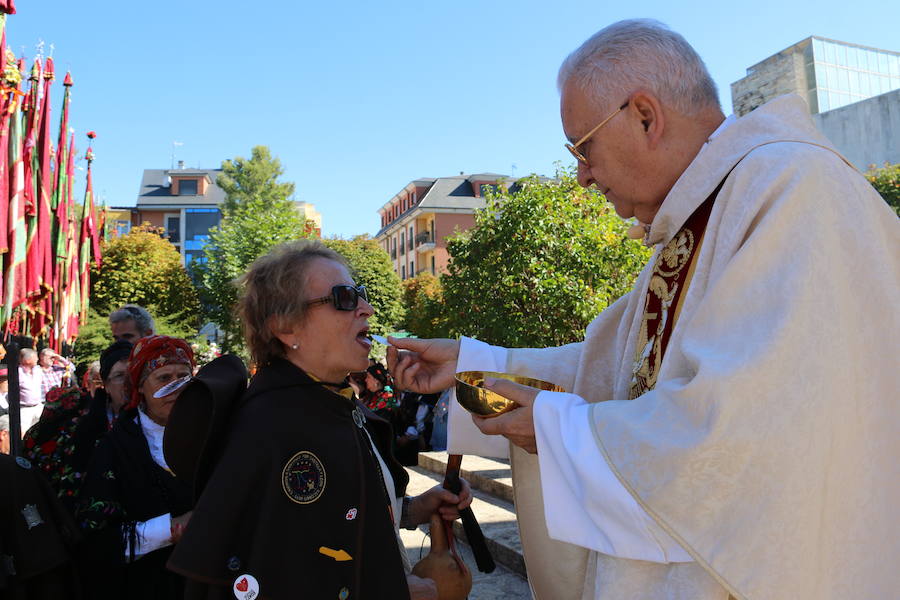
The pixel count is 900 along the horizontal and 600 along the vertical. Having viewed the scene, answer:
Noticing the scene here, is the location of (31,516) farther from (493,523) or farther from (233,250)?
(233,250)

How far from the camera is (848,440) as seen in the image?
151 centimetres

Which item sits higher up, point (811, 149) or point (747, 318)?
point (811, 149)

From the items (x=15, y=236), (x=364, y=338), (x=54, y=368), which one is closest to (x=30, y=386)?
(x=54, y=368)

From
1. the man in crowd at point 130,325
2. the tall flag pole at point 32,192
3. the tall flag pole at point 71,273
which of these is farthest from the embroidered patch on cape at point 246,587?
the tall flag pole at point 71,273

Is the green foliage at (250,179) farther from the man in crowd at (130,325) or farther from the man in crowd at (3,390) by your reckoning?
the man in crowd at (130,325)

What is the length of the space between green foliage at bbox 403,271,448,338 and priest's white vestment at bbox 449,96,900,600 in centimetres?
1259

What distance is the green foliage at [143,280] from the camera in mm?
28625

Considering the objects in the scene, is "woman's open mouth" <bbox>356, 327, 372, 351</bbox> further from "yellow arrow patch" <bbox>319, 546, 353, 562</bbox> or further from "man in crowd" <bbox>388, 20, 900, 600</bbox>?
"man in crowd" <bbox>388, 20, 900, 600</bbox>

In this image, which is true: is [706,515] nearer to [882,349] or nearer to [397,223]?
[882,349]

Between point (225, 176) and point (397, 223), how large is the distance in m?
18.9

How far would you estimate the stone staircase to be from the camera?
16.2 feet

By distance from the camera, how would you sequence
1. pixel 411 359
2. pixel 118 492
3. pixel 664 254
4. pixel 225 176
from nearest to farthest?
pixel 664 254, pixel 411 359, pixel 118 492, pixel 225 176

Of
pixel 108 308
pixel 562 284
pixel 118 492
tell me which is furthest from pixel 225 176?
pixel 118 492

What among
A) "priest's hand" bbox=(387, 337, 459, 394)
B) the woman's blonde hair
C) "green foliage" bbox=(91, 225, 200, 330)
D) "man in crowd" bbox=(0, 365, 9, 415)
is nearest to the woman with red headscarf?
the woman's blonde hair
